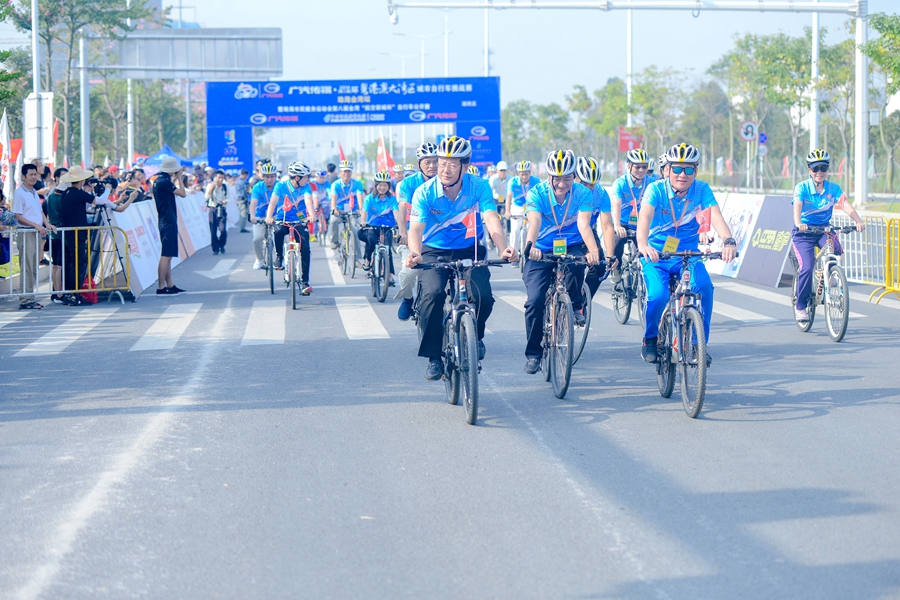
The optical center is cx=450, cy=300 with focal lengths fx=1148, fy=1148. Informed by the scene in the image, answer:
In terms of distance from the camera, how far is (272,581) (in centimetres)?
443

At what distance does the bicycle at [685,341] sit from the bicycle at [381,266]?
24.3 feet

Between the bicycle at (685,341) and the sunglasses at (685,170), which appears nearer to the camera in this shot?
the bicycle at (685,341)

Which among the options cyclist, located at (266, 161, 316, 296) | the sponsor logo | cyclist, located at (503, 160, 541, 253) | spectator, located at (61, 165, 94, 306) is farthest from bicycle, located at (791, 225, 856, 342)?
the sponsor logo

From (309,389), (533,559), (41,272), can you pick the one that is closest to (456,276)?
(309,389)

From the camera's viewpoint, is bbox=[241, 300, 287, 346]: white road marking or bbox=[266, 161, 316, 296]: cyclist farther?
bbox=[266, 161, 316, 296]: cyclist

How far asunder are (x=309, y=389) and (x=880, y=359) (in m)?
4.90

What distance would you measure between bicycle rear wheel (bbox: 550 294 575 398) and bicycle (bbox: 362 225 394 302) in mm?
6905

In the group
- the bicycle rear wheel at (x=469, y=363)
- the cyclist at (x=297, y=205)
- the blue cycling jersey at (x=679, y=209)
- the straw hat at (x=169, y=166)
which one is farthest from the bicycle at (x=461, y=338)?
the straw hat at (x=169, y=166)

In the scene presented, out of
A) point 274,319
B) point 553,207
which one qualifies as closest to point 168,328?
point 274,319

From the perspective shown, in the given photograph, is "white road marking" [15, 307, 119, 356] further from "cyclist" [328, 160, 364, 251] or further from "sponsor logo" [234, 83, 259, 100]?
"sponsor logo" [234, 83, 259, 100]

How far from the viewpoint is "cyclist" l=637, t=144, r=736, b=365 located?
26.0 feet

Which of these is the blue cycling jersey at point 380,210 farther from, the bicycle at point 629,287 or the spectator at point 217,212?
the spectator at point 217,212

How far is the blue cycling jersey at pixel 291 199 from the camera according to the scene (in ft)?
48.8

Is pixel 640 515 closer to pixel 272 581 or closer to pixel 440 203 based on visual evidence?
pixel 272 581
